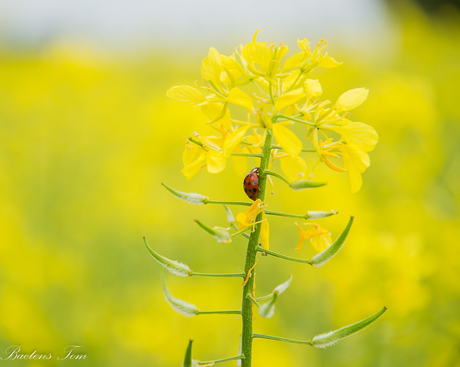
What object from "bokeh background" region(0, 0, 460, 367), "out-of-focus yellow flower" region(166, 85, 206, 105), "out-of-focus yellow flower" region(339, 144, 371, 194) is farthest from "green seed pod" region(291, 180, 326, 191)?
"bokeh background" region(0, 0, 460, 367)

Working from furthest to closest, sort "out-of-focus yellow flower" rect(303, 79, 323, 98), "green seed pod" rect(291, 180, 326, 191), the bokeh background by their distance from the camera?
the bokeh background < "out-of-focus yellow flower" rect(303, 79, 323, 98) < "green seed pod" rect(291, 180, 326, 191)

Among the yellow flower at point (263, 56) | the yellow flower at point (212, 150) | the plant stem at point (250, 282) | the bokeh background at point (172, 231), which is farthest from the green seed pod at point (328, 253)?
the bokeh background at point (172, 231)

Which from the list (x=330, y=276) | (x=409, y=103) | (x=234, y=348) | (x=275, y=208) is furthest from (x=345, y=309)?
(x=409, y=103)

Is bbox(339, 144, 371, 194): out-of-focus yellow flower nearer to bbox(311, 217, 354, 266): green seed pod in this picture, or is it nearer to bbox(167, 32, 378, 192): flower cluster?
bbox(167, 32, 378, 192): flower cluster

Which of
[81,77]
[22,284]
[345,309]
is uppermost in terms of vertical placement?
[81,77]

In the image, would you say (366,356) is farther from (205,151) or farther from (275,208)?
(205,151)

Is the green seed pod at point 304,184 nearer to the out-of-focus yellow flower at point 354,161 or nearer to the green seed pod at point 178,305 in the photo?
the out-of-focus yellow flower at point 354,161
